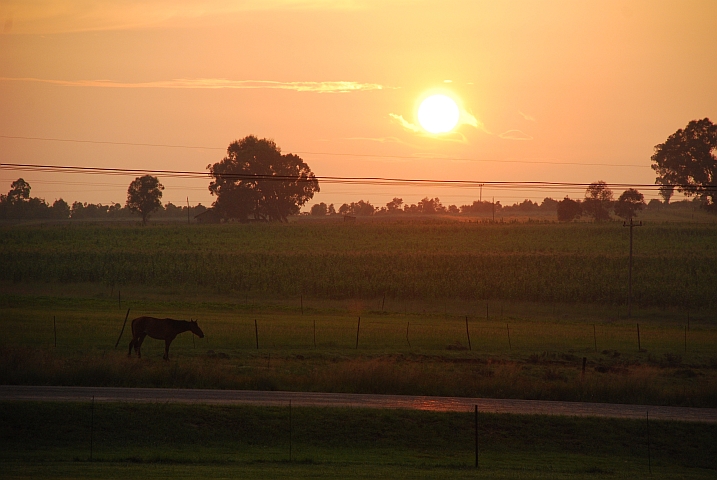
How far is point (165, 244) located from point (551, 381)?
7722 cm

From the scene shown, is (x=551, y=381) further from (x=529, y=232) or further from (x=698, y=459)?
(x=529, y=232)

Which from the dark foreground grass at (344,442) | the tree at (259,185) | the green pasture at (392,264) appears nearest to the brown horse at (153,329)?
the dark foreground grass at (344,442)

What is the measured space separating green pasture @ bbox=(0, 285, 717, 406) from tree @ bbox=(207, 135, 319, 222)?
9326cm

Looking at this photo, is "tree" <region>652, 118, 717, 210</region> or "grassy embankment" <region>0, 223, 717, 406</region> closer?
"grassy embankment" <region>0, 223, 717, 406</region>

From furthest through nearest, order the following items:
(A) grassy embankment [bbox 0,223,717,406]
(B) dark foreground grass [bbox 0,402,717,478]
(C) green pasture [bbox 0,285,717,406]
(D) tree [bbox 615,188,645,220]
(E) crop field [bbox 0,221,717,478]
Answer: (D) tree [bbox 615,188,645,220]
(A) grassy embankment [bbox 0,223,717,406]
(C) green pasture [bbox 0,285,717,406]
(E) crop field [bbox 0,221,717,478]
(B) dark foreground grass [bbox 0,402,717,478]

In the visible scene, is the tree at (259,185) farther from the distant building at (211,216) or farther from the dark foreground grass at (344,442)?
the dark foreground grass at (344,442)

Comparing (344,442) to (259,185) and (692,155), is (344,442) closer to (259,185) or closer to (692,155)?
(259,185)

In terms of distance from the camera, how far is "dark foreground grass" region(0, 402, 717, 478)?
20.6 metres

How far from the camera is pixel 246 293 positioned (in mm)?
70812

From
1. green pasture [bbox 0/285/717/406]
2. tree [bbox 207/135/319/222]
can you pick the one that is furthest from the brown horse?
tree [bbox 207/135/319/222]

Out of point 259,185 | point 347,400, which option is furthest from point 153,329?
point 259,185

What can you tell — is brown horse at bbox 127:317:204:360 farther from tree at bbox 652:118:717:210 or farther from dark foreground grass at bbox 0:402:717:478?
tree at bbox 652:118:717:210

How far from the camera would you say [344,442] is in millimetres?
23766

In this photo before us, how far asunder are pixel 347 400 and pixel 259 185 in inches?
5054
